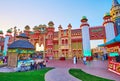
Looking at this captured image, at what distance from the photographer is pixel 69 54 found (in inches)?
1268

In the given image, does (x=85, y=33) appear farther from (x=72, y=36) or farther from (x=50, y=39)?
(x=50, y=39)

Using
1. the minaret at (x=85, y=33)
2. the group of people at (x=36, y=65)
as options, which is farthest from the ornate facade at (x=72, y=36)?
the group of people at (x=36, y=65)

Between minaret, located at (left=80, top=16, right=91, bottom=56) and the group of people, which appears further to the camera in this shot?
minaret, located at (left=80, top=16, right=91, bottom=56)

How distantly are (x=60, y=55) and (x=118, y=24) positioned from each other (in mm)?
20462

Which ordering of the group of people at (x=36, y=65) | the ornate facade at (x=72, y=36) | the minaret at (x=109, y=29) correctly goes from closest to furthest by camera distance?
the group of people at (x=36, y=65) → the minaret at (x=109, y=29) → the ornate facade at (x=72, y=36)

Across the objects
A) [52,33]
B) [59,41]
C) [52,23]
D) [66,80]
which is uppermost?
[52,23]

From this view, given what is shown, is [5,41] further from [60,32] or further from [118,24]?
[118,24]

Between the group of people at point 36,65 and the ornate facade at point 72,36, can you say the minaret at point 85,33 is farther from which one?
the group of people at point 36,65

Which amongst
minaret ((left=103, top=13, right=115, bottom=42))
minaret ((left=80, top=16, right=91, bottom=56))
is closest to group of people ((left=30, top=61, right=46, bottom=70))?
minaret ((left=80, top=16, right=91, bottom=56))

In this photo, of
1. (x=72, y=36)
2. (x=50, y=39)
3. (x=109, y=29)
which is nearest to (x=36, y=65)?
(x=72, y=36)

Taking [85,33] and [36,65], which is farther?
[85,33]

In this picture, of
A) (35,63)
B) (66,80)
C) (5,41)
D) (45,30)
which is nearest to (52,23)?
(45,30)

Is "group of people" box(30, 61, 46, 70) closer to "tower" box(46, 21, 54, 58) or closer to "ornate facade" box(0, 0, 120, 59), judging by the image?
"ornate facade" box(0, 0, 120, 59)

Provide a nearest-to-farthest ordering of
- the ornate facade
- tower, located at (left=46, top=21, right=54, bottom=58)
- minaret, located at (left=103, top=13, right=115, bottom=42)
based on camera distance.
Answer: minaret, located at (left=103, top=13, right=115, bottom=42) → the ornate facade → tower, located at (left=46, top=21, right=54, bottom=58)
